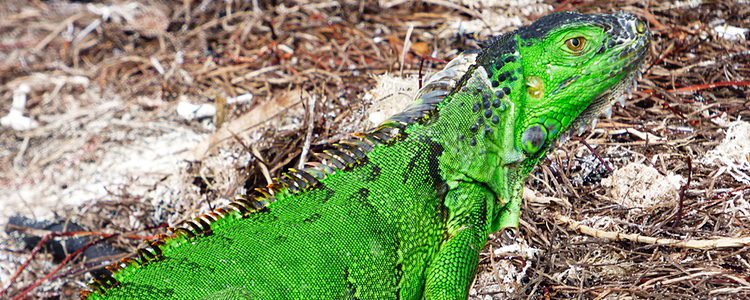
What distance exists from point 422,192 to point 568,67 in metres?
0.85

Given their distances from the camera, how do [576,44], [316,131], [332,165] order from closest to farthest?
[576,44] → [332,165] → [316,131]

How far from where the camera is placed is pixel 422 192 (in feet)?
10.6

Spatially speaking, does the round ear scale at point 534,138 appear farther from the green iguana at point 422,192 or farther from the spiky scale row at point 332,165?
the spiky scale row at point 332,165

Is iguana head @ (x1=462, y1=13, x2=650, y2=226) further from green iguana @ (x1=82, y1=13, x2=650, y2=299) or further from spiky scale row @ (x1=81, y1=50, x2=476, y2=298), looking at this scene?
spiky scale row @ (x1=81, y1=50, x2=476, y2=298)

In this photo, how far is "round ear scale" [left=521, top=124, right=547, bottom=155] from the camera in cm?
328

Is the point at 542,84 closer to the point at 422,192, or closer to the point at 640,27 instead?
the point at 640,27

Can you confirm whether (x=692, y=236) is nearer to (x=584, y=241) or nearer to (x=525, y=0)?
(x=584, y=241)

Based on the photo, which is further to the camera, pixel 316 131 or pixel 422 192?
pixel 316 131

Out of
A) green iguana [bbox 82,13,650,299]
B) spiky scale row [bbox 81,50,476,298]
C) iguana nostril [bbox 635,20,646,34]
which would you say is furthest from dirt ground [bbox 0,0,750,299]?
iguana nostril [bbox 635,20,646,34]

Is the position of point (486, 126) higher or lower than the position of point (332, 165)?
higher

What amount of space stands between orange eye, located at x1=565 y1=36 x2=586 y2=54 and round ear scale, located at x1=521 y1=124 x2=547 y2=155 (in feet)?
1.21

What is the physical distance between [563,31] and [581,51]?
120mm

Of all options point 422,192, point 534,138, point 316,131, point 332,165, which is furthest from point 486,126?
point 316,131

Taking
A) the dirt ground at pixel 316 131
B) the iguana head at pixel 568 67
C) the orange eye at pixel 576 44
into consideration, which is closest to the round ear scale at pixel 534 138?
the iguana head at pixel 568 67
